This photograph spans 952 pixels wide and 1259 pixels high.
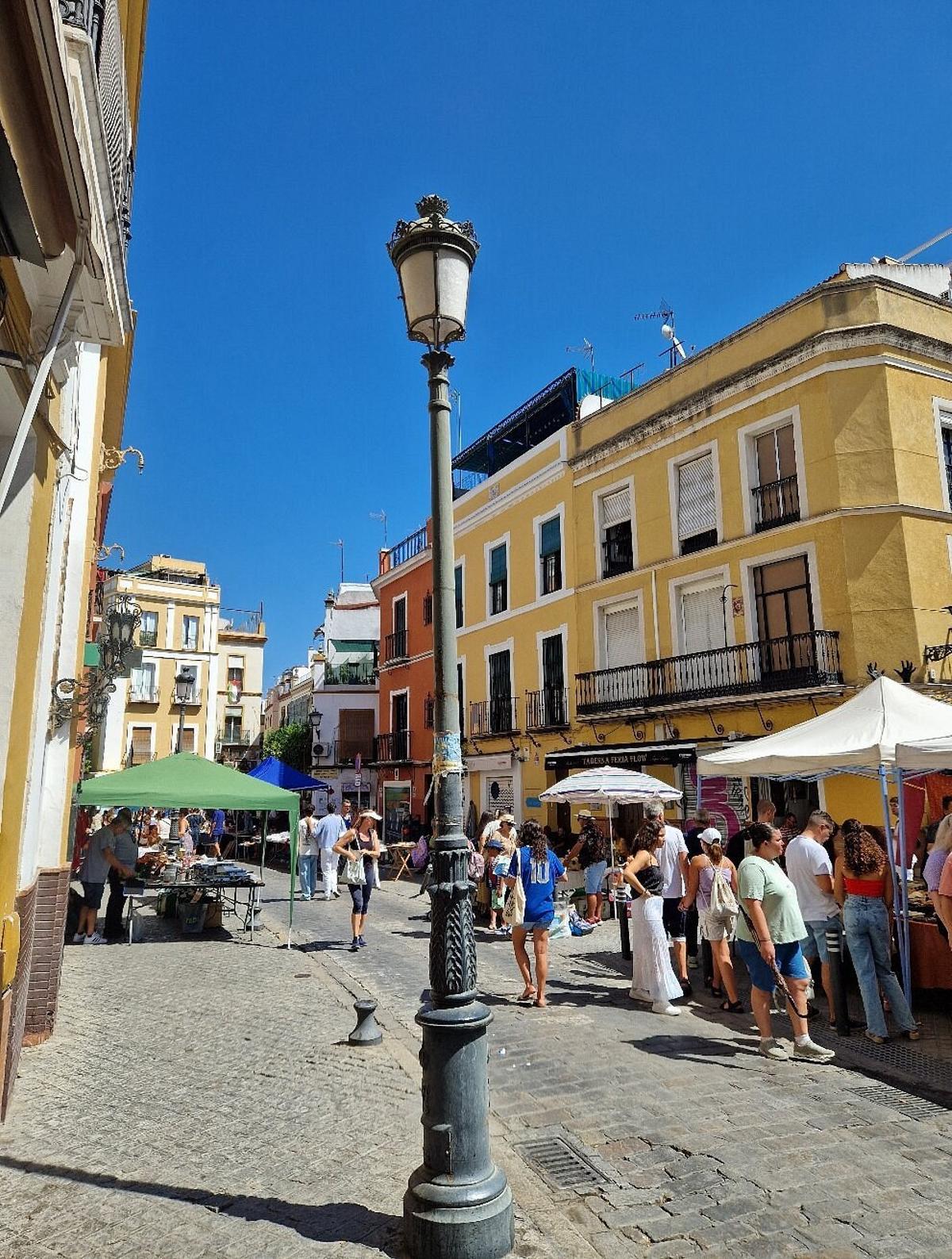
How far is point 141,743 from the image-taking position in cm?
3988

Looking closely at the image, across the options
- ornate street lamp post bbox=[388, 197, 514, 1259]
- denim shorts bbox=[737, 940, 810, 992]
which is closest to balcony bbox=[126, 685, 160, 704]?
denim shorts bbox=[737, 940, 810, 992]

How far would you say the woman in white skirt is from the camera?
745 cm

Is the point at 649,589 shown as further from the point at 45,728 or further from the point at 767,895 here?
the point at 45,728

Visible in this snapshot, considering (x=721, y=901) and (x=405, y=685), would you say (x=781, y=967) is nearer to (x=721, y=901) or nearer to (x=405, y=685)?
(x=721, y=901)

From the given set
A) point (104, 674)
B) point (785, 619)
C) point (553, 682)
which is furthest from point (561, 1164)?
point (553, 682)

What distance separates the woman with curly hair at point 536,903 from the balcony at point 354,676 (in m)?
28.4

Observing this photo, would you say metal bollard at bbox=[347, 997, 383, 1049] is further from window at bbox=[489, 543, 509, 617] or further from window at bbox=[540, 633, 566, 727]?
window at bbox=[489, 543, 509, 617]

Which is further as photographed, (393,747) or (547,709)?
(393,747)

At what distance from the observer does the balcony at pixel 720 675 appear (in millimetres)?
15156

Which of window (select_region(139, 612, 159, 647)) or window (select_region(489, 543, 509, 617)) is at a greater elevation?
window (select_region(139, 612, 159, 647))

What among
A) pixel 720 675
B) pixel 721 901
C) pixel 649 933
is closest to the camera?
pixel 721 901

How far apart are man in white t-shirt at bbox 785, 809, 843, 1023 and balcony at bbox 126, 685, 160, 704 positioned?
37306 millimetres

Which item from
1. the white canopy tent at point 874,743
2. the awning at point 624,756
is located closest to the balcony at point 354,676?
the awning at point 624,756

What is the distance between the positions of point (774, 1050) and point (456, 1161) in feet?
11.3
